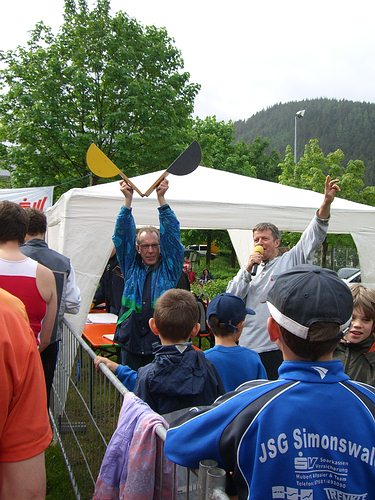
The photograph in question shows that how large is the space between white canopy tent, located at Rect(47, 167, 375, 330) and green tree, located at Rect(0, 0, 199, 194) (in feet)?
32.1

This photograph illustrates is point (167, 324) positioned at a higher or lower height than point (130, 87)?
lower

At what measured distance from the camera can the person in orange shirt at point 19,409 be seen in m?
1.19

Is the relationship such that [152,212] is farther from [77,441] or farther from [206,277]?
[206,277]

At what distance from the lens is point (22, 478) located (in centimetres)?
123

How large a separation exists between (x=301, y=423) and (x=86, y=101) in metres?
16.4

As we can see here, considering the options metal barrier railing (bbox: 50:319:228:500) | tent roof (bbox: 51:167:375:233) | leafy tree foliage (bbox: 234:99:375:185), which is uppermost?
leafy tree foliage (bbox: 234:99:375:185)

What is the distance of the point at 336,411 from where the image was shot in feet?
4.23

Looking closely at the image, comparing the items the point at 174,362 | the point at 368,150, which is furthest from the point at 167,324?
the point at 368,150

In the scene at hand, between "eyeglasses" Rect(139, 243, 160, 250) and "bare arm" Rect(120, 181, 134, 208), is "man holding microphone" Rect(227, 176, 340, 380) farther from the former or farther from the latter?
"bare arm" Rect(120, 181, 134, 208)

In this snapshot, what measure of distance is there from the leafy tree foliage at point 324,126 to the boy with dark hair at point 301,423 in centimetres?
11316

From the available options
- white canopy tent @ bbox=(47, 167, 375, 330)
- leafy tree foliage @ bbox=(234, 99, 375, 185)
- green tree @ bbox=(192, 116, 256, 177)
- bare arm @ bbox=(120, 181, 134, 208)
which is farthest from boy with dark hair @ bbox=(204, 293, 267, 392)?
leafy tree foliage @ bbox=(234, 99, 375, 185)

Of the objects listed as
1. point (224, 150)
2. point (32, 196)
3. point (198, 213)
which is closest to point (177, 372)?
point (198, 213)

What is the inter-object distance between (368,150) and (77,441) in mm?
123347

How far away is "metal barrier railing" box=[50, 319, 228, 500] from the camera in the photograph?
1.52m
